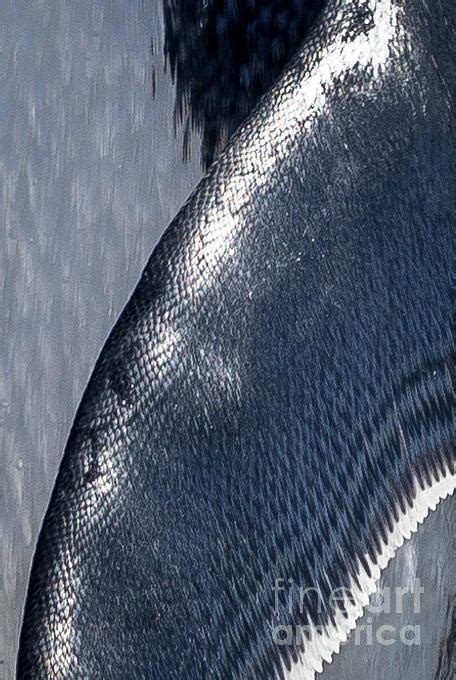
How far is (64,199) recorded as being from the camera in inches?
27.8

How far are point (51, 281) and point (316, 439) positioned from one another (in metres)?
0.23

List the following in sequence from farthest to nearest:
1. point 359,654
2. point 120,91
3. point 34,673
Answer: point 359,654, point 120,91, point 34,673

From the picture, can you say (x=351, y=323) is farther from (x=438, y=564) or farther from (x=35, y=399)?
(x=438, y=564)

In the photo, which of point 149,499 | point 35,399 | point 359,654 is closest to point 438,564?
point 359,654

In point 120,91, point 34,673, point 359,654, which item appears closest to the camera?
point 34,673

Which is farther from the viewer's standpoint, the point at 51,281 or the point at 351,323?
the point at 51,281

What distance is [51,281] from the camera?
72cm

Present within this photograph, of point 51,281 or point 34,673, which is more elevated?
point 51,281

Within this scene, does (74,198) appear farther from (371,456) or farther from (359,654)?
(359,654)

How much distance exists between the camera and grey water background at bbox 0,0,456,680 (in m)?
0.69

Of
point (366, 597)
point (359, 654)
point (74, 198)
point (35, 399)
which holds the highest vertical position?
point (74, 198)

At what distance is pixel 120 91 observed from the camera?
Answer: 2.30 ft

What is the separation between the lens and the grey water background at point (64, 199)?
0.69 meters

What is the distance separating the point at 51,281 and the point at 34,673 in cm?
25
